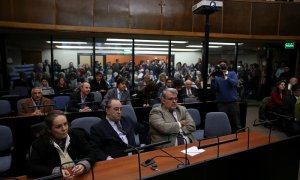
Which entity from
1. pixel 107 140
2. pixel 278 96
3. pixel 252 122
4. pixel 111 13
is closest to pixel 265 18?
pixel 278 96

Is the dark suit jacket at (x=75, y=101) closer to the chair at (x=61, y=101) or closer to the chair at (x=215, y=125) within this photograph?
the chair at (x=61, y=101)

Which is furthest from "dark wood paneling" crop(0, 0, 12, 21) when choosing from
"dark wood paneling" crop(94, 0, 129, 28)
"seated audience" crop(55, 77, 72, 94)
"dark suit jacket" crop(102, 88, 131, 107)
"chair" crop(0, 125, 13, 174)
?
"chair" crop(0, 125, 13, 174)

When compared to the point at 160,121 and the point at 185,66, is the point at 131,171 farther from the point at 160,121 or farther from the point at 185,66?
the point at 185,66

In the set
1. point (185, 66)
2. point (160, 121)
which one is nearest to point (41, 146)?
point (160, 121)

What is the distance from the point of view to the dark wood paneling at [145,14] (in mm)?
6688

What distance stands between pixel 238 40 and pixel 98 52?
4749mm

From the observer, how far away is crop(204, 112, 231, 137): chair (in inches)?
134

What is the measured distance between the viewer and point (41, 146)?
6.38 feet

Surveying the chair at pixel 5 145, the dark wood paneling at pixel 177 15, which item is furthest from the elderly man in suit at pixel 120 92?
the dark wood paneling at pixel 177 15

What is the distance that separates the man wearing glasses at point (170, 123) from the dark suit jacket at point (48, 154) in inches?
37.2

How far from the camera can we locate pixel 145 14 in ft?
22.2

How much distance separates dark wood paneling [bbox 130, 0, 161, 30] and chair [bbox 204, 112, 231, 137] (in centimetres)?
413

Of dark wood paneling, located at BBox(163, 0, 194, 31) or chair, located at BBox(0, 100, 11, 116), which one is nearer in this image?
chair, located at BBox(0, 100, 11, 116)

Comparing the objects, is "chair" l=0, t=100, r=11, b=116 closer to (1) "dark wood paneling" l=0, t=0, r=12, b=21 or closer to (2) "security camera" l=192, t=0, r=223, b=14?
(1) "dark wood paneling" l=0, t=0, r=12, b=21
